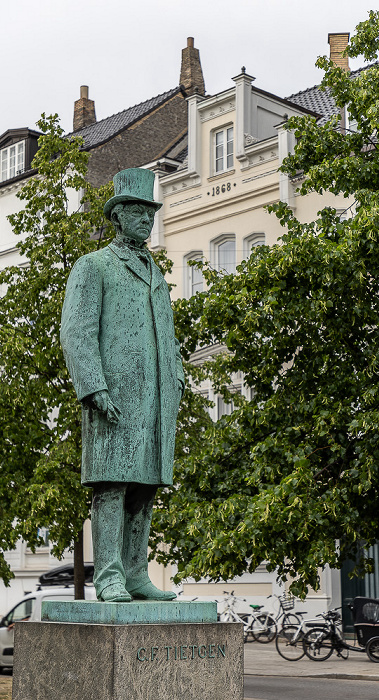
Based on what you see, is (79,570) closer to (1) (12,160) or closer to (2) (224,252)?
(2) (224,252)

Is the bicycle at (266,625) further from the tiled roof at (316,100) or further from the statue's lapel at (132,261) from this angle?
the statue's lapel at (132,261)

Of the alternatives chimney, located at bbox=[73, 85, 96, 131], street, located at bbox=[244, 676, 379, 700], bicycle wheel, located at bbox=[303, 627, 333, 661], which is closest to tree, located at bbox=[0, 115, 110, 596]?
street, located at bbox=[244, 676, 379, 700]

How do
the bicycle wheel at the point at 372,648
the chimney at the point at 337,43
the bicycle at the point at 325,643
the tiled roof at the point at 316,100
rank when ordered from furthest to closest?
the chimney at the point at 337,43
the tiled roof at the point at 316,100
the bicycle at the point at 325,643
the bicycle wheel at the point at 372,648

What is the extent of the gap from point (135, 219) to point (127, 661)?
234 centimetres

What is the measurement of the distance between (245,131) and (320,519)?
58.0ft

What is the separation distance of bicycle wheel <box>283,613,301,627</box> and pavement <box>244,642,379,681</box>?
81 centimetres

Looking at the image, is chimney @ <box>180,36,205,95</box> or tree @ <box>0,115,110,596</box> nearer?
tree @ <box>0,115,110,596</box>

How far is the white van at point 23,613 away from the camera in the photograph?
58.8 feet

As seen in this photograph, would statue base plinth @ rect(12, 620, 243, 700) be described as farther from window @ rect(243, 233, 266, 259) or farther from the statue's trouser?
window @ rect(243, 233, 266, 259)

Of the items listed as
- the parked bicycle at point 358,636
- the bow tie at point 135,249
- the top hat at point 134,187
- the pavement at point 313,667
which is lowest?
the pavement at point 313,667

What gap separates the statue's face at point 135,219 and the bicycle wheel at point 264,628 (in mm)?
19018

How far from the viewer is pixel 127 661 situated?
4711 mm

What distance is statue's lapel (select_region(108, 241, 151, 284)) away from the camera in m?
5.63

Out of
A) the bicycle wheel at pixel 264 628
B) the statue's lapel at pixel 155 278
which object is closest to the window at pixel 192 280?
the bicycle wheel at pixel 264 628
